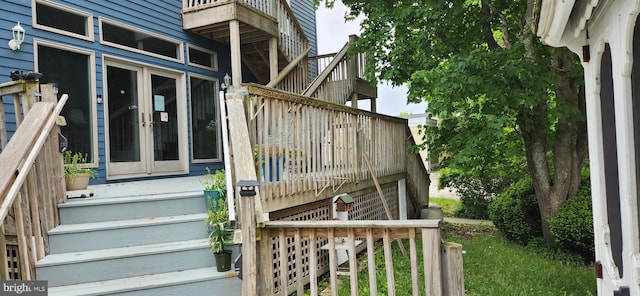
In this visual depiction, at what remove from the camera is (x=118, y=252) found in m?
3.19

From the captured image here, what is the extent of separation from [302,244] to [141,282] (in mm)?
1901

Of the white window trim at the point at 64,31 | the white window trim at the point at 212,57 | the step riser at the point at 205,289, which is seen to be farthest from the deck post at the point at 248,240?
the white window trim at the point at 212,57

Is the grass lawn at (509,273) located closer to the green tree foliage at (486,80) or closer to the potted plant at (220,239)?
the green tree foliage at (486,80)

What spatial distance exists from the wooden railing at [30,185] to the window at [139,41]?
9.18 ft

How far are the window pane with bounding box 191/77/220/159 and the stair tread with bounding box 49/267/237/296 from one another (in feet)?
13.5

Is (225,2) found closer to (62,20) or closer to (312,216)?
(62,20)

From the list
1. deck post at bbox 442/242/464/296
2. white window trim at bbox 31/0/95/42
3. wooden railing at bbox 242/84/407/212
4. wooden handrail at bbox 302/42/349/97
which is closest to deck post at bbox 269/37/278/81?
wooden handrail at bbox 302/42/349/97

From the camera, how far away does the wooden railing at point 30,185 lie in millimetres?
2658

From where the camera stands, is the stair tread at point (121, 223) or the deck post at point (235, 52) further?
the deck post at point (235, 52)

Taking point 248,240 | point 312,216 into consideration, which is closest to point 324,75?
point 312,216

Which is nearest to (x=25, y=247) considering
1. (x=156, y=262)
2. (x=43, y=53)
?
(x=156, y=262)

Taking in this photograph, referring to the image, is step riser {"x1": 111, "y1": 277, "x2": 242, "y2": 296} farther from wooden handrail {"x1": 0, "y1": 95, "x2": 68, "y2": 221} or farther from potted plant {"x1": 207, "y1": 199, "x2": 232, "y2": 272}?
wooden handrail {"x1": 0, "y1": 95, "x2": 68, "y2": 221}

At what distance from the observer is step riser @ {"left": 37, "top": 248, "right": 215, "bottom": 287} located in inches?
117

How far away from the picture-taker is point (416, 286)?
2.23 metres
